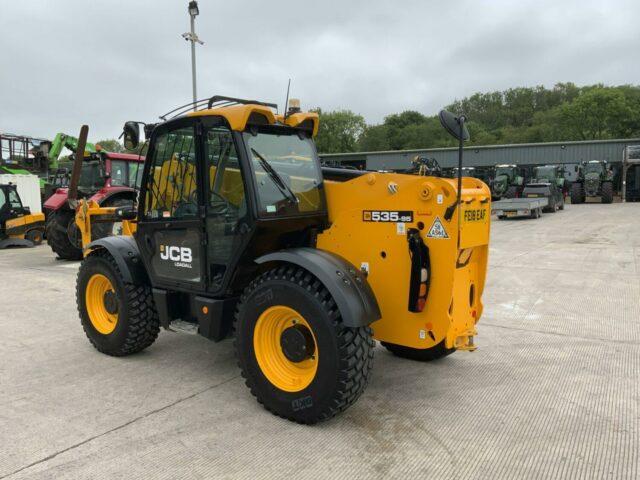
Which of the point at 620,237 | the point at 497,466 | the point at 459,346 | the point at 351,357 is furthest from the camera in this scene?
the point at 620,237

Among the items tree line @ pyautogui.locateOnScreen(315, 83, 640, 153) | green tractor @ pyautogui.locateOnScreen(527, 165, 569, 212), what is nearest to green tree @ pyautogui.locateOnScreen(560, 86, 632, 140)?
tree line @ pyautogui.locateOnScreen(315, 83, 640, 153)

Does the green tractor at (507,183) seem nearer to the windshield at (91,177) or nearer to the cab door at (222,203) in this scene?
the windshield at (91,177)

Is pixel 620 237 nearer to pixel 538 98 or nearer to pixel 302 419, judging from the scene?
pixel 302 419

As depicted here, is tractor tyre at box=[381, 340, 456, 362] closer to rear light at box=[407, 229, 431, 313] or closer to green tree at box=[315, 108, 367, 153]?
rear light at box=[407, 229, 431, 313]

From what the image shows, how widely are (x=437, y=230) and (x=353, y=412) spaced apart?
1345 millimetres

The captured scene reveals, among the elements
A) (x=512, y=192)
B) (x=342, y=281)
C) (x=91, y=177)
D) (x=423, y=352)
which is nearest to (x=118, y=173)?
(x=91, y=177)

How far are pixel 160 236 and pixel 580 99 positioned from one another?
60431 millimetres

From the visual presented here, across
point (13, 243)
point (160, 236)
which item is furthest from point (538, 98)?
point (160, 236)

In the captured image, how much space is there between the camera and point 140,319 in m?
4.50

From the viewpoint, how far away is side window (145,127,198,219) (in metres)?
3.98

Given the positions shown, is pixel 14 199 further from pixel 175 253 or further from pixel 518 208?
pixel 518 208

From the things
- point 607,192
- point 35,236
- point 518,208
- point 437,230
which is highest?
point 607,192

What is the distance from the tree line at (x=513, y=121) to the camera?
2105 inches

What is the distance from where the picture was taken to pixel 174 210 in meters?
4.15
